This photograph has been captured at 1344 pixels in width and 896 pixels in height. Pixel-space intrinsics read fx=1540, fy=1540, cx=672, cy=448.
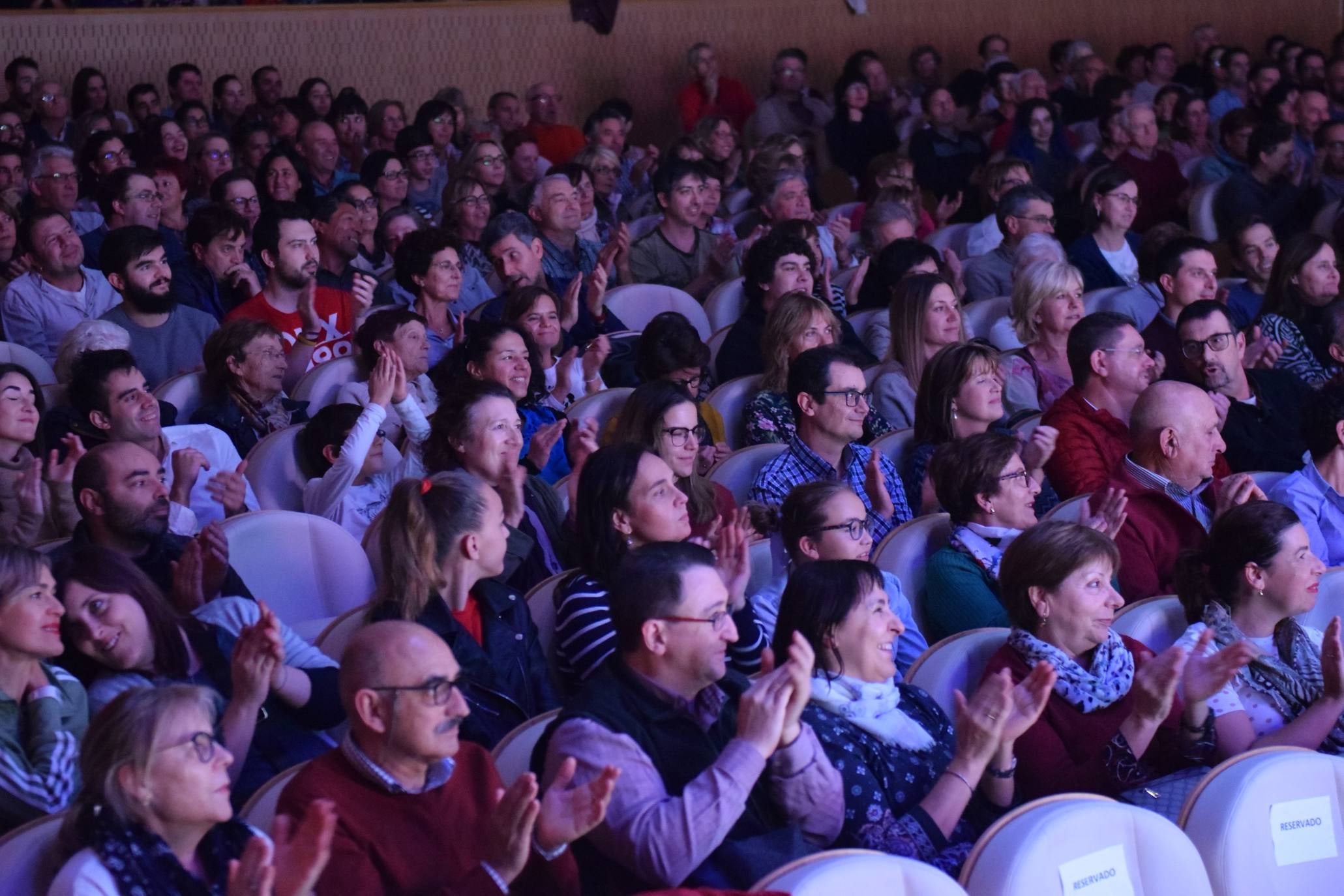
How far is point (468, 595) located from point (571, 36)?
6.09 metres

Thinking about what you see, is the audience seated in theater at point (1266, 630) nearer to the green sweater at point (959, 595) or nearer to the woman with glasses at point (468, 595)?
the green sweater at point (959, 595)

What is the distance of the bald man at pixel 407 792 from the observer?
1.89m

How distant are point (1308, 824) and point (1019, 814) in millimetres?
466

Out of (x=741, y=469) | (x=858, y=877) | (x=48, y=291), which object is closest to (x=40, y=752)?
(x=858, y=877)

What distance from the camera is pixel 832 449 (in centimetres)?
349

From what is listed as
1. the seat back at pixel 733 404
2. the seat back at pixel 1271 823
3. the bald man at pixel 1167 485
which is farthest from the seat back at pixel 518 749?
the seat back at pixel 733 404

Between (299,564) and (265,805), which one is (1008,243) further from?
(265,805)

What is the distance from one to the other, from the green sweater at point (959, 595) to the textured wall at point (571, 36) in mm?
5684

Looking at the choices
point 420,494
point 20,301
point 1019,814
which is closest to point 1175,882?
point 1019,814

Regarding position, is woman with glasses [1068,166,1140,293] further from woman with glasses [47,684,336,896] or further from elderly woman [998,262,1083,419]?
woman with glasses [47,684,336,896]

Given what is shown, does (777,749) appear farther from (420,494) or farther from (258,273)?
(258,273)

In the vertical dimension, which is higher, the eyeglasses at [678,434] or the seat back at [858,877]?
the eyeglasses at [678,434]

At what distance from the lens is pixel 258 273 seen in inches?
200

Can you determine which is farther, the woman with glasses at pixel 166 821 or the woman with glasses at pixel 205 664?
the woman with glasses at pixel 205 664
